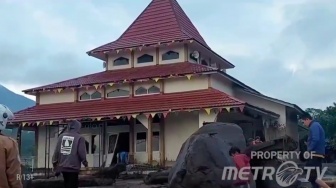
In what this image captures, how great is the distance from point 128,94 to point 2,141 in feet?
69.3

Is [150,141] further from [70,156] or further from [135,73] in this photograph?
[70,156]

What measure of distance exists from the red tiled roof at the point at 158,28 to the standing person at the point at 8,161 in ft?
71.6

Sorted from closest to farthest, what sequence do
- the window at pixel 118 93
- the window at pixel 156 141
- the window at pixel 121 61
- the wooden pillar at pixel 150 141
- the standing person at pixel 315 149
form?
the standing person at pixel 315 149 < the wooden pillar at pixel 150 141 < the window at pixel 156 141 < the window at pixel 118 93 < the window at pixel 121 61

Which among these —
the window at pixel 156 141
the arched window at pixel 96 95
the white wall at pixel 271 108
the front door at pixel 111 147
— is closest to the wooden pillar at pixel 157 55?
the arched window at pixel 96 95

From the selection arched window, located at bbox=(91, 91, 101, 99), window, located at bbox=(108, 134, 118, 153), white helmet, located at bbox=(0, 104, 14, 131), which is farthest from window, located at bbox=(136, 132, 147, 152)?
white helmet, located at bbox=(0, 104, 14, 131)

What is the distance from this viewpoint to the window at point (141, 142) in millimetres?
25375

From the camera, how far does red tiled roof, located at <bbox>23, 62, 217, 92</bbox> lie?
24.5m

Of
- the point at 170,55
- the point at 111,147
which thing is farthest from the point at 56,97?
the point at 170,55

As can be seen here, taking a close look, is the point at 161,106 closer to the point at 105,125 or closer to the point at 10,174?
the point at 105,125

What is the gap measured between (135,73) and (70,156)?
59.2ft

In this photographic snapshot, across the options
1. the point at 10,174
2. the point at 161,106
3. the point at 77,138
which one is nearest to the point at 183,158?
the point at 77,138

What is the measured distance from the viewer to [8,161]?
4.71m

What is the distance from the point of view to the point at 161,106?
2323 centimetres

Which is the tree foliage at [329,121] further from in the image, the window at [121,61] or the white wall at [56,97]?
the white wall at [56,97]
